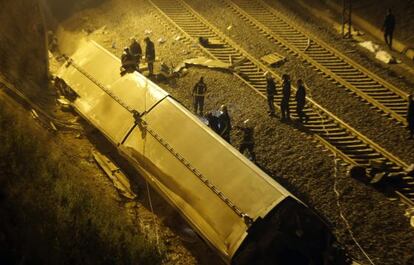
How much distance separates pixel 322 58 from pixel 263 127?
4.80 m

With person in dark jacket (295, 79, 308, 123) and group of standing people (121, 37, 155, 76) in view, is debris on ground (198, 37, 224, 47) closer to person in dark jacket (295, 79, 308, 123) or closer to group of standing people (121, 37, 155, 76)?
group of standing people (121, 37, 155, 76)

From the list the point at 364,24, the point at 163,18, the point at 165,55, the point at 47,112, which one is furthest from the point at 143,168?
the point at 364,24

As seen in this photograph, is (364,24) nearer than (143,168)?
No

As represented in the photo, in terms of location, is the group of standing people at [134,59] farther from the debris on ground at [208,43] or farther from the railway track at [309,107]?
the debris on ground at [208,43]

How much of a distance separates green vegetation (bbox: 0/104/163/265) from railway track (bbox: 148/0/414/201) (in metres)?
5.81

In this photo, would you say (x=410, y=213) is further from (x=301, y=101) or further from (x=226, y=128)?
(x=226, y=128)

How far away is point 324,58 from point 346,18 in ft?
13.1

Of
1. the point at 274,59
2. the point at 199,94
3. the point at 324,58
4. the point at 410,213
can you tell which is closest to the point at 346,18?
the point at 324,58

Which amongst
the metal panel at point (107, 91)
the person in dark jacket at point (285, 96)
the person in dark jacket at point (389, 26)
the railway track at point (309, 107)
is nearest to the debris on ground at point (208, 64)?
the railway track at point (309, 107)

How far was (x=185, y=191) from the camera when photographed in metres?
8.88

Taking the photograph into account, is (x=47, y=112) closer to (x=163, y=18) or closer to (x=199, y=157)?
(x=199, y=157)

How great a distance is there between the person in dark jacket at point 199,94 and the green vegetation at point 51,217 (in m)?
4.41

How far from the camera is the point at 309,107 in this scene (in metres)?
12.9

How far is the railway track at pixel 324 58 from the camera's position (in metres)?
13.0
